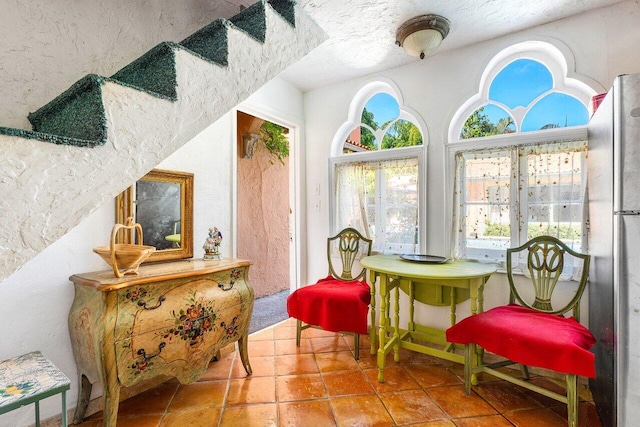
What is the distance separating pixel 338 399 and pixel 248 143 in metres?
3.01

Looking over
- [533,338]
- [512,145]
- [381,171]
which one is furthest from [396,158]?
[533,338]

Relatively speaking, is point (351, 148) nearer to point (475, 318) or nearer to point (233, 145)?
point (233, 145)

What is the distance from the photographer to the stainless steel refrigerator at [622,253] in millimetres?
1360

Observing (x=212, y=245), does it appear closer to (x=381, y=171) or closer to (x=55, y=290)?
(x=55, y=290)

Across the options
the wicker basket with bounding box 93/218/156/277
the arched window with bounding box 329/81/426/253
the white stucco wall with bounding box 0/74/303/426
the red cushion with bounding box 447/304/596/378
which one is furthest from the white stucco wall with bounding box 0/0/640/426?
the red cushion with bounding box 447/304/596/378

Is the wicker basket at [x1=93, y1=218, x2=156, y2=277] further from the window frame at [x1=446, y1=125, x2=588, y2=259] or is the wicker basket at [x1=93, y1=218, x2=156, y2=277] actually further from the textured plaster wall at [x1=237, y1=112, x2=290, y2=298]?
the window frame at [x1=446, y1=125, x2=588, y2=259]

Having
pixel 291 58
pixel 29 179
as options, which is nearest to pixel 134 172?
pixel 29 179

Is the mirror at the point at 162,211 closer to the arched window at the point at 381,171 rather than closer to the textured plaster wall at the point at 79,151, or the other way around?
the textured plaster wall at the point at 79,151

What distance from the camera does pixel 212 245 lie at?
7.71ft

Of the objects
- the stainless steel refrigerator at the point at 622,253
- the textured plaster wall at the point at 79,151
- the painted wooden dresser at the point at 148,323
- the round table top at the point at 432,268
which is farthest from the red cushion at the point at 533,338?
the textured plaster wall at the point at 79,151

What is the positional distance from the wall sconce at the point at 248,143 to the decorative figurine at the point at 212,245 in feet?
5.81

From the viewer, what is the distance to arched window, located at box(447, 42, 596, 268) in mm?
2238

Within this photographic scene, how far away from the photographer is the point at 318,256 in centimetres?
350

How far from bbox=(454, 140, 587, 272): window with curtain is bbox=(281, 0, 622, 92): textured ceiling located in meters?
0.91
